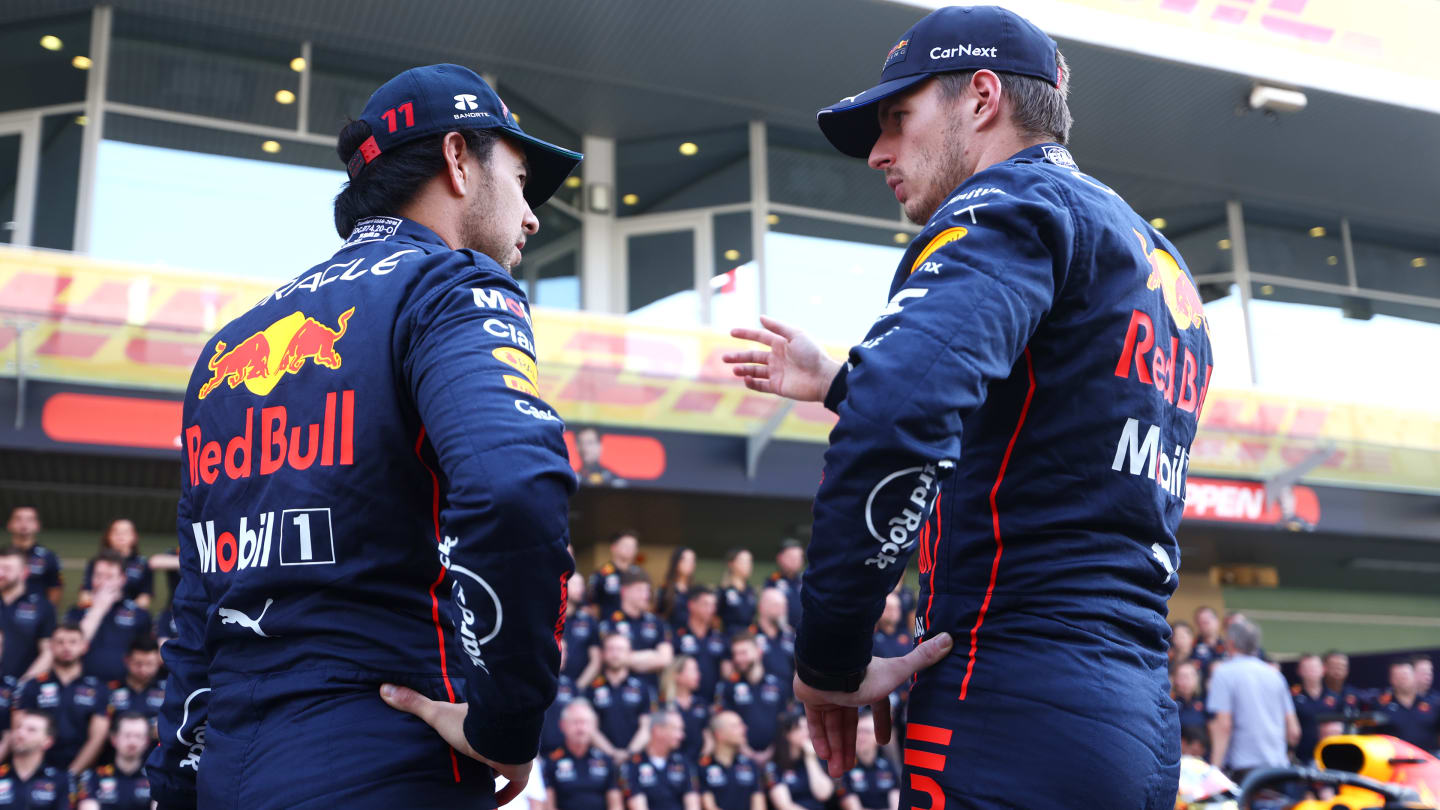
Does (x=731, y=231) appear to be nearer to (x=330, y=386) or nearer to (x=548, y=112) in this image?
(x=548, y=112)

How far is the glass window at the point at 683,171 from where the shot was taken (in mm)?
14344

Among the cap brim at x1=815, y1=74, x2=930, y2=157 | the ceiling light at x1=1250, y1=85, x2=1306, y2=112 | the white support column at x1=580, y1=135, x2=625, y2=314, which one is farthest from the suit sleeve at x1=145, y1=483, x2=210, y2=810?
the ceiling light at x1=1250, y1=85, x2=1306, y2=112

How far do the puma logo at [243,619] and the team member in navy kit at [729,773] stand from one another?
283 inches

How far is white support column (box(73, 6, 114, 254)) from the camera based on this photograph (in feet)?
37.4

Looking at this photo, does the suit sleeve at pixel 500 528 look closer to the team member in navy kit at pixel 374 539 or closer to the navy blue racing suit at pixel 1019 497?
the team member in navy kit at pixel 374 539

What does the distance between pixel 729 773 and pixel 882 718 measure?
7105mm

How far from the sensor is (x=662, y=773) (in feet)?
27.6

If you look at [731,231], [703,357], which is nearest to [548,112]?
[731,231]

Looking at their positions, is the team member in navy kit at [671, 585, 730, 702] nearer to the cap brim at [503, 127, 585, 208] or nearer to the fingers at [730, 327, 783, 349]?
the cap brim at [503, 127, 585, 208]

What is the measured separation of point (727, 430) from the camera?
464 inches

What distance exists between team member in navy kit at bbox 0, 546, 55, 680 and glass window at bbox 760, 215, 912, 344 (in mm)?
7873

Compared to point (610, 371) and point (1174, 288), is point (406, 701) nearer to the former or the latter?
point (1174, 288)

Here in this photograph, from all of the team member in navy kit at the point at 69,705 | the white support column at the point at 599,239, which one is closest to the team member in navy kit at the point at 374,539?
the team member in navy kit at the point at 69,705

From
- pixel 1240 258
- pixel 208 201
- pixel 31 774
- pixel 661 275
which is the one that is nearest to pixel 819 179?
pixel 661 275
